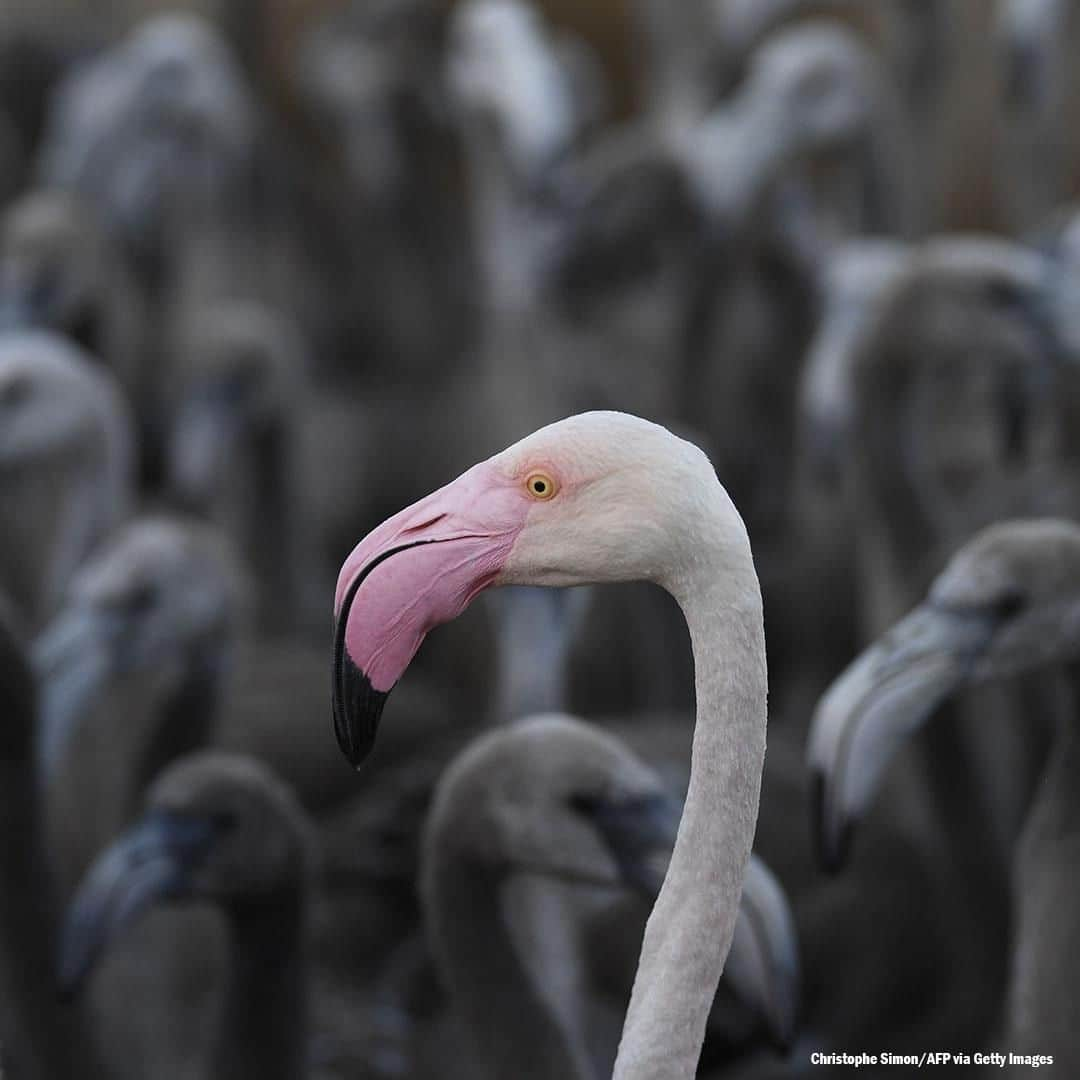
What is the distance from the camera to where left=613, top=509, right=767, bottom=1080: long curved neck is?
2123 mm

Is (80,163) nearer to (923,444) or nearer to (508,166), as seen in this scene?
(508,166)

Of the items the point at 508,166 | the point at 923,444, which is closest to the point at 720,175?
the point at 508,166

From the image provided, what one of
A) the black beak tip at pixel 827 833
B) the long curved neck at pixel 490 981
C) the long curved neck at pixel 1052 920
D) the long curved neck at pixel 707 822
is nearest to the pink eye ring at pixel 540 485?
the long curved neck at pixel 707 822

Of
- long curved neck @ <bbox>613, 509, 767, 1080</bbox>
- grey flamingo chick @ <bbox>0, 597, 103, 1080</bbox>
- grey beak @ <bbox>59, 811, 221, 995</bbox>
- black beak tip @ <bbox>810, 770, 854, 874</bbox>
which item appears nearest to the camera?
long curved neck @ <bbox>613, 509, 767, 1080</bbox>

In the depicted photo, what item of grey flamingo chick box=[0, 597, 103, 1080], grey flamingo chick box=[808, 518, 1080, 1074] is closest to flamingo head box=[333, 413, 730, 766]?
grey flamingo chick box=[808, 518, 1080, 1074]

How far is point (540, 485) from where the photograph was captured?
217cm

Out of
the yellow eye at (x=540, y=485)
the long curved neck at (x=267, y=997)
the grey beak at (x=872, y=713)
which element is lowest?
the long curved neck at (x=267, y=997)

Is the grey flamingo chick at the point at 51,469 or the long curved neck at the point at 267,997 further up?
the grey flamingo chick at the point at 51,469

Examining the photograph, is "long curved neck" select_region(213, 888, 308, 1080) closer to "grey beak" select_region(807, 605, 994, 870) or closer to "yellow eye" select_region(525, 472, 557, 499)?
"grey beak" select_region(807, 605, 994, 870)

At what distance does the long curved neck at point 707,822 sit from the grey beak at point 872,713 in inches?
31.1

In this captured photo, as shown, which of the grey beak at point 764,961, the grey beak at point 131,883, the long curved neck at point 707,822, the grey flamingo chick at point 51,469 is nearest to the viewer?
the long curved neck at point 707,822

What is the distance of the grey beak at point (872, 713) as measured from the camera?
295 cm

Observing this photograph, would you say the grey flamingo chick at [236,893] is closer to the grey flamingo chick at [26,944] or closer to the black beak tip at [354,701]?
the grey flamingo chick at [26,944]

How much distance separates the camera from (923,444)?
15.0 feet
